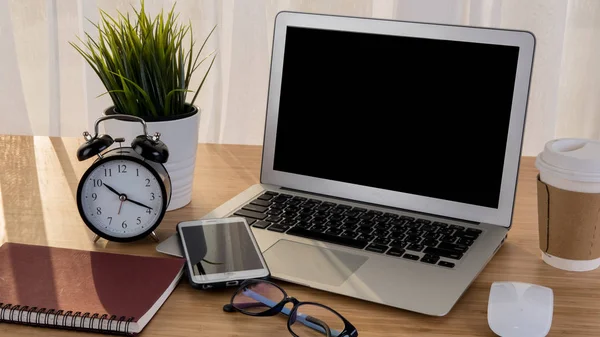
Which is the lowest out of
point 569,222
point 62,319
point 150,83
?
point 62,319

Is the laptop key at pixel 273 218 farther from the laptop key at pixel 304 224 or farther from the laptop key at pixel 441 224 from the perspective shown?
the laptop key at pixel 441 224

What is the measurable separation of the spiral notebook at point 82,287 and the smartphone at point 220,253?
0.03 metres

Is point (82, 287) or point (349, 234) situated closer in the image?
point (82, 287)

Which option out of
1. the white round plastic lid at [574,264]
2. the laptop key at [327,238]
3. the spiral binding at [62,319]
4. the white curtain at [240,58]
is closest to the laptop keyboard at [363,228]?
the laptop key at [327,238]

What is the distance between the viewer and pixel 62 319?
0.78 meters

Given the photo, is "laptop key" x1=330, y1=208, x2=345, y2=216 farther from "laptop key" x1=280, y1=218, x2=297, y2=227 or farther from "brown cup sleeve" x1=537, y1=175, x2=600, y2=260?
"brown cup sleeve" x1=537, y1=175, x2=600, y2=260

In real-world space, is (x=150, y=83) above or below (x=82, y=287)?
above

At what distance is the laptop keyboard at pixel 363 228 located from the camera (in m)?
0.94

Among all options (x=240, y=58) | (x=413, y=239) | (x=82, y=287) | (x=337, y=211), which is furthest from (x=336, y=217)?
(x=240, y=58)

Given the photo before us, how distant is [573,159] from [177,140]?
55 cm

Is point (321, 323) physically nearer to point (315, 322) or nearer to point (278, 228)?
point (315, 322)

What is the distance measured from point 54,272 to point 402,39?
577 mm

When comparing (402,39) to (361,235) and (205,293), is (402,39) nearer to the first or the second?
(361,235)

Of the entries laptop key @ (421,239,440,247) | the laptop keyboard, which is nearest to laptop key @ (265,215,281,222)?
the laptop keyboard
